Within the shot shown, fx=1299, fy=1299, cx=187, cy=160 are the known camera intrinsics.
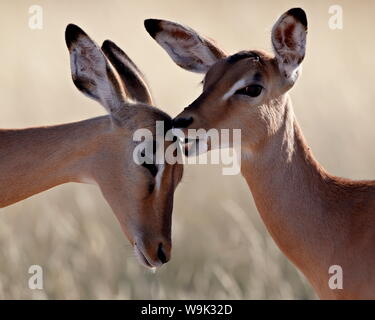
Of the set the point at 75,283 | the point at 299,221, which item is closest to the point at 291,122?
the point at 299,221

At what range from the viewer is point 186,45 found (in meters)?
8.41

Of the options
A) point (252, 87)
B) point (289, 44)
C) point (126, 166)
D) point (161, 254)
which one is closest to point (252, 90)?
point (252, 87)

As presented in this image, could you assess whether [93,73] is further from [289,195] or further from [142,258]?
[289,195]

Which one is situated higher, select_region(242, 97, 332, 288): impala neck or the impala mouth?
select_region(242, 97, 332, 288): impala neck

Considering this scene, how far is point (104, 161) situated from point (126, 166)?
0.45 ft

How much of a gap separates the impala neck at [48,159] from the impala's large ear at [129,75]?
1.17 ft

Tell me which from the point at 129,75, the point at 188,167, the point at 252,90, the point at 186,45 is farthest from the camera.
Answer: the point at 188,167

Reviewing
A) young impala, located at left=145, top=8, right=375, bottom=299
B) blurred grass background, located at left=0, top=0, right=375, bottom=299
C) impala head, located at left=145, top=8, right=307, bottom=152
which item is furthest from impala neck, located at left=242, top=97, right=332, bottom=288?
blurred grass background, located at left=0, top=0, right=375, bottom=299

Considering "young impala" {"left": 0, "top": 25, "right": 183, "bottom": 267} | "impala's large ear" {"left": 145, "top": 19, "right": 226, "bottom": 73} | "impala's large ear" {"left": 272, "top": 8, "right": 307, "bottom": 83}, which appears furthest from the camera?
"impala's large ear" {"left": 145, "top": 19, "right": 226, "bottom": 73}

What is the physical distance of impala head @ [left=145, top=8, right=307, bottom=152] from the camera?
7.48 meters

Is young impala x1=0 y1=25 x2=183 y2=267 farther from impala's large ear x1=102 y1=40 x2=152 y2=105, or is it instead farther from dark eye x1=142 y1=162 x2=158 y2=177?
impala's large ear x1=102 y1=40 x2=152 y2=105

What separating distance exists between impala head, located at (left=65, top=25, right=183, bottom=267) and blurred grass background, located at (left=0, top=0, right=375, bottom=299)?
1.16 m

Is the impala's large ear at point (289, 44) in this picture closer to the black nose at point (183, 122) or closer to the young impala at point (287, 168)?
the young impala at point (287, 168)

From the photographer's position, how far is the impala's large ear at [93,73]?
771 centimetres
